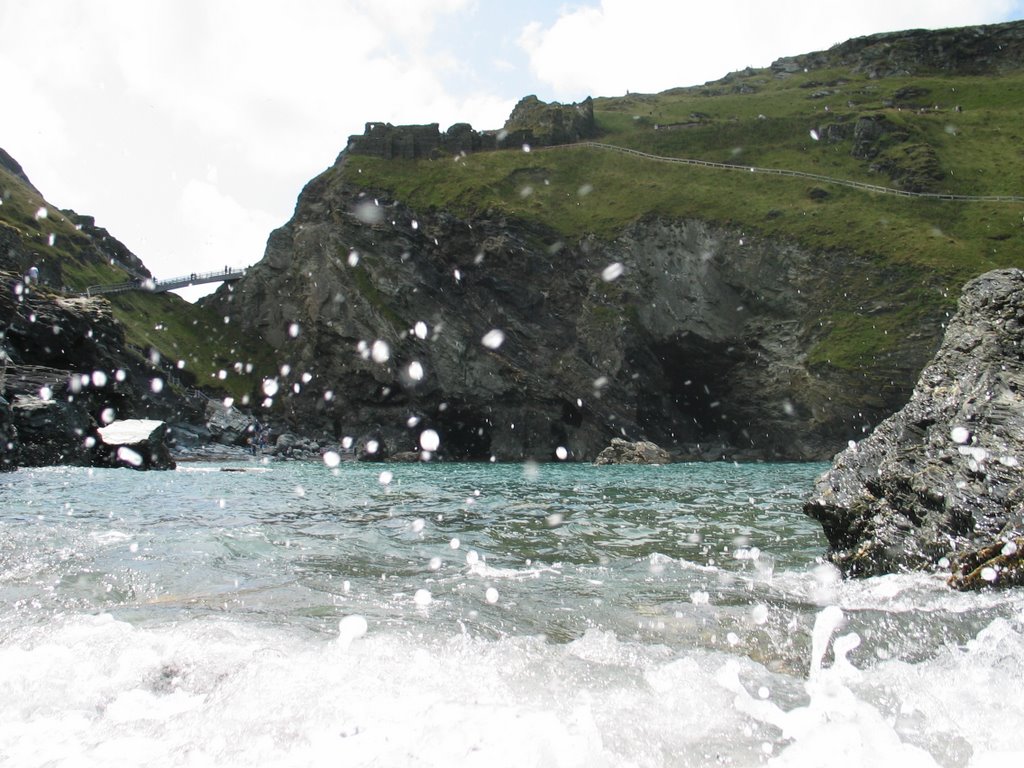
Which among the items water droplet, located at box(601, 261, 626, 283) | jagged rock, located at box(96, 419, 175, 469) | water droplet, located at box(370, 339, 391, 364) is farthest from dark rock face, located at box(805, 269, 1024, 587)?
water droplet, located at box(601, 261, 626, 283)

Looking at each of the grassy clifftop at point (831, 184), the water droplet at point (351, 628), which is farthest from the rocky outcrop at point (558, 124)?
the water droplet at point (351, 628)

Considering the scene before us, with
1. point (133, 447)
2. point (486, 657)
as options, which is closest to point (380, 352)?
point (133, 447)

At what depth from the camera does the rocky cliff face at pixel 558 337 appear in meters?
79.2

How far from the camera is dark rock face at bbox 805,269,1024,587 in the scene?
855cm

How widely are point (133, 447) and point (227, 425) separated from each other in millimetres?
44846

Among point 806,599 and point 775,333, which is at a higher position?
point 775,333

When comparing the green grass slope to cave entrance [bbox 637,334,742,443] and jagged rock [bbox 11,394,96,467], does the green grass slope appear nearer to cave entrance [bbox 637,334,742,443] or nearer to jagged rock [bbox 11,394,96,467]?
cave entrance [bbox 637,334,742,443]

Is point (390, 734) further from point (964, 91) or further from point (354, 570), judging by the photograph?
point (964, 91)

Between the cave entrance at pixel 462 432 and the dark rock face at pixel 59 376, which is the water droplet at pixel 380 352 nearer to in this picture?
the cave entrance at pixel 462 432

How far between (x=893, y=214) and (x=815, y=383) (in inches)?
1292

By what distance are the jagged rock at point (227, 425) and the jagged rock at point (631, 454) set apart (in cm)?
4229

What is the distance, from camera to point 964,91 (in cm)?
13162

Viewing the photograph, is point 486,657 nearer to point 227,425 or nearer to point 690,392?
point 690,392

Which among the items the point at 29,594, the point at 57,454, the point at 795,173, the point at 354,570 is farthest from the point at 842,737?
the point at 795,173
